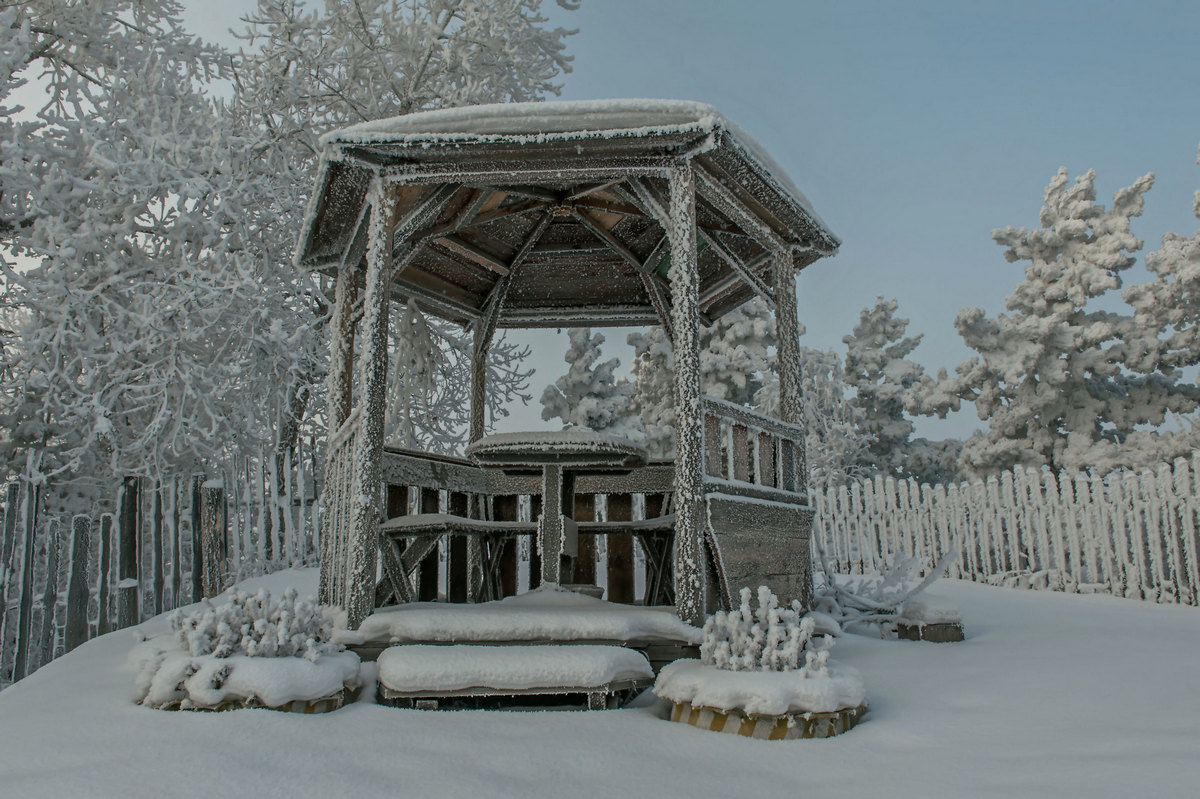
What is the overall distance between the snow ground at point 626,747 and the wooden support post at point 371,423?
88 centimetres

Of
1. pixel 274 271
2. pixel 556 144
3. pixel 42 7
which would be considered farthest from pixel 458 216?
pixel 42 7

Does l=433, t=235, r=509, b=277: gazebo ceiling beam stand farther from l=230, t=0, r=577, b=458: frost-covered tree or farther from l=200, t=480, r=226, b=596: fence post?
l=230, t=0, r=577, b=458: frost-covered tree

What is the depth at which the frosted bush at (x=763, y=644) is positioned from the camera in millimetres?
3518

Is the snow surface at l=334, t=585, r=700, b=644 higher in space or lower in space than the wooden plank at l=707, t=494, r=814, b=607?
lower

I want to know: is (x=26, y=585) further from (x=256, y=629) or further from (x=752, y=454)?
(x=752, y=454)

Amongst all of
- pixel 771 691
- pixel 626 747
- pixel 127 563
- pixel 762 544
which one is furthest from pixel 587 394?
pixel 626 747

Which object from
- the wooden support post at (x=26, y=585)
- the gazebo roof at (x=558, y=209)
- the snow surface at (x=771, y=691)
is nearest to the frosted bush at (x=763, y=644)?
the snow surface at (x=771, y=691)

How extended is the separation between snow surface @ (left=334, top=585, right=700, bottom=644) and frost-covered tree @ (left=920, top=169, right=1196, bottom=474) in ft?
49.0

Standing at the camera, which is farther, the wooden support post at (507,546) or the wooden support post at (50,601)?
the wooden support post at (507,546)

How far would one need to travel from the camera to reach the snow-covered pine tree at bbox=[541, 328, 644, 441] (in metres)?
16.3

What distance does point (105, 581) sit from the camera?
6859 mm

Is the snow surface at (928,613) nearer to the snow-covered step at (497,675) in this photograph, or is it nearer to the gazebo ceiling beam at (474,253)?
the snow-covered step at (497,675)

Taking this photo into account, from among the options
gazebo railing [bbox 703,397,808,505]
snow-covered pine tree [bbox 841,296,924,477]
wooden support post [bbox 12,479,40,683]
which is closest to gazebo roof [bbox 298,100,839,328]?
gazebo railing [bbox 703,397,808,505]

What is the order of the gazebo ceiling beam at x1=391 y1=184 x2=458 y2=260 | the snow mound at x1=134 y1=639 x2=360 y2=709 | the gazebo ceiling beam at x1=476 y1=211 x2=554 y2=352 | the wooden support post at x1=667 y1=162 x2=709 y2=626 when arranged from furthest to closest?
1. the gazebo ceiling beam at x1=476 y1=211 x2=554 y2=352
2. the gazebo ceiling beam at x1=391 y1=184 x2=458 y2=260
3. the wooden support post at x1=667 y1=162 x2=709 y2=626
4. the snow mound at x1=134 y1=639 x2=360 y2=709
